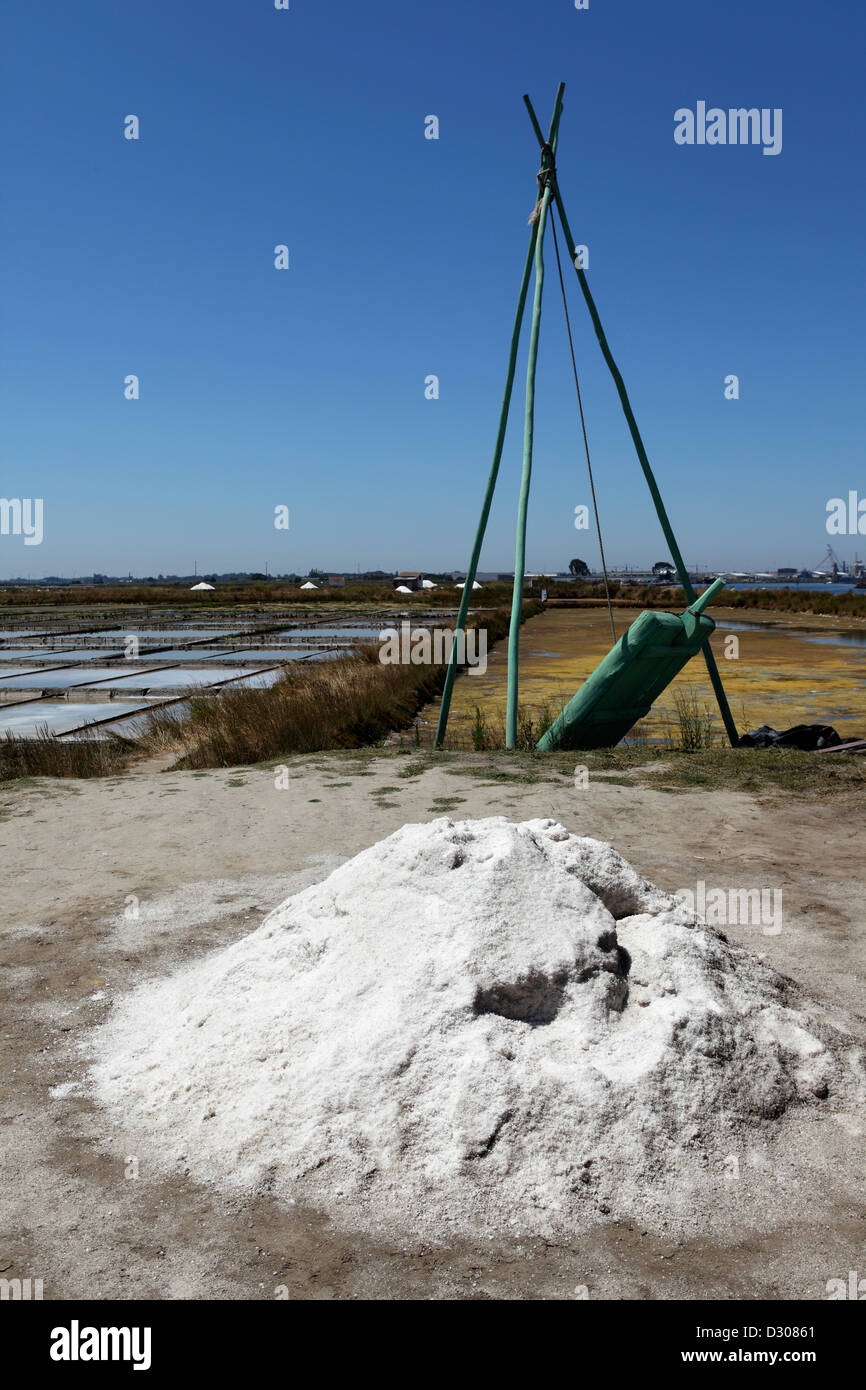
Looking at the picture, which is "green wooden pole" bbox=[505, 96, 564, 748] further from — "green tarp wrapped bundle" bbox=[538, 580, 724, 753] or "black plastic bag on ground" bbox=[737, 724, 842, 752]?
"black plastic bag on ground" bbox=[737, 724, 842, 752]

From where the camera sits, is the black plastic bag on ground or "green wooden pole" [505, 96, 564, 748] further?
the black plastic bag on ground

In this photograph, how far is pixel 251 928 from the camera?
391 centimetres

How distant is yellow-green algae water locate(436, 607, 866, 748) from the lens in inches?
426

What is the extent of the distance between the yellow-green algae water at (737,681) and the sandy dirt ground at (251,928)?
9.35 ft

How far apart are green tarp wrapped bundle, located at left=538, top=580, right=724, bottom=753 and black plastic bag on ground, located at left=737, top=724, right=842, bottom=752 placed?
1112mm

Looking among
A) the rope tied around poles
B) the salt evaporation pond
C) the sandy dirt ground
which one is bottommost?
the sandy dirt ground

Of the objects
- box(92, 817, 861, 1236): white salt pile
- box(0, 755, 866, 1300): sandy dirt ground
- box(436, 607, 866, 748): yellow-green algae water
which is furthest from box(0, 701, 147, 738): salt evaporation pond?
box(92, 817, 861, 1236): white salt pile

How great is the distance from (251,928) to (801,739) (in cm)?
594

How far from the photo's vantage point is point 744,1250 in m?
2.06

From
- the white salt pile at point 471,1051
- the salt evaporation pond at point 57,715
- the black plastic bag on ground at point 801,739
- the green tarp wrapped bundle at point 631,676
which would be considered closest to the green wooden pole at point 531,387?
the green tarp wrapped bundle at point 631,676

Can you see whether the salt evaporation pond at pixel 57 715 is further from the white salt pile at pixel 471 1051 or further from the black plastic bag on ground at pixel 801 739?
the white salt pile at pixel 471 1051

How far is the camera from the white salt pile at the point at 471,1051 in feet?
7.43
